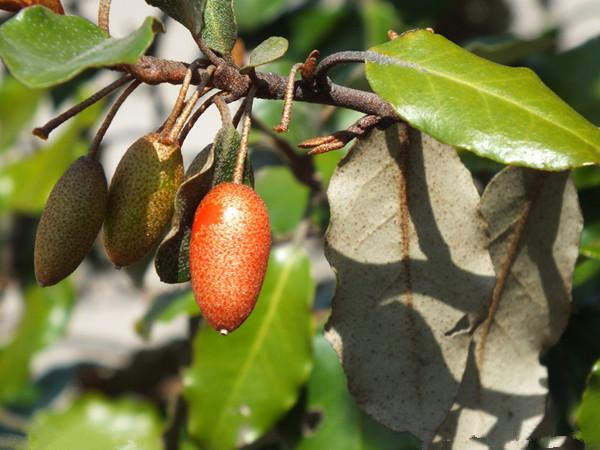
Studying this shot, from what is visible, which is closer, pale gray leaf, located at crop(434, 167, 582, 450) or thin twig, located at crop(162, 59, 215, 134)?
thin twig, located at crop(162, 59, 215, 134)

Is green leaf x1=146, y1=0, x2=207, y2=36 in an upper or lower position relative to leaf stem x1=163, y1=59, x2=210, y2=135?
upper

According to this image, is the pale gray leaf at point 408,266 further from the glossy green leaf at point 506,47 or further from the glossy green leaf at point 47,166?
the glossy green leaf at point 47,166

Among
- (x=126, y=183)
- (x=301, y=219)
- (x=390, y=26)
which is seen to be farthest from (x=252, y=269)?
(x=390, y=26)

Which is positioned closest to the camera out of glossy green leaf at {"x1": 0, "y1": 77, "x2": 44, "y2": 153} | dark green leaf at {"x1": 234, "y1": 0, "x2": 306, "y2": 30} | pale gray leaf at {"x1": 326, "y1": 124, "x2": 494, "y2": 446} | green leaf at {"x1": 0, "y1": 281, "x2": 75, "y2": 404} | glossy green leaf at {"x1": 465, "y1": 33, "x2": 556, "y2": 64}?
pale gray leaf at {"x1": 326, "y1": 124, "x2": 494, "y2": 446}

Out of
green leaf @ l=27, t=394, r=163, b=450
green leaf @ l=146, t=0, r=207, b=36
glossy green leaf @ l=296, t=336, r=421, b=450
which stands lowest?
green leaf @ l=27, t=394, r=163, b=450

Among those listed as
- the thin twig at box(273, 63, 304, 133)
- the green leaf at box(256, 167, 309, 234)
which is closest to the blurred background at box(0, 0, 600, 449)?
the green leaf at box(256, 167, 309, 234)

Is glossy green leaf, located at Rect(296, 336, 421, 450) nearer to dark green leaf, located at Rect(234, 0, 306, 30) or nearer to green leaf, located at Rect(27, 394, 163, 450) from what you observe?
green leaf, located at Rect(27, 394, 163, 450)

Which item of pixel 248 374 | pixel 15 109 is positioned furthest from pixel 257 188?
pixel 15 109

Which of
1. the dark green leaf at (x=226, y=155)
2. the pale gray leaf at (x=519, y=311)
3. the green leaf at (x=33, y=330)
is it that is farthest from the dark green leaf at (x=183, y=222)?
the green leaf at (x=33, y=330)
